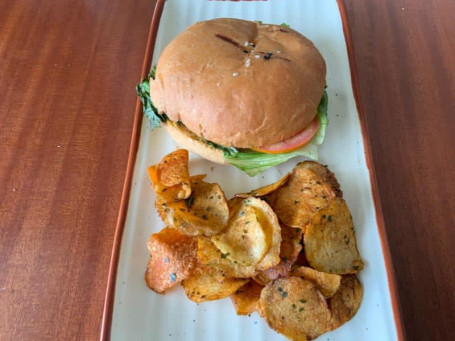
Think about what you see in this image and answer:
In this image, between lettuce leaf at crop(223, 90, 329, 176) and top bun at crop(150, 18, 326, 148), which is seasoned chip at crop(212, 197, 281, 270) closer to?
lettuce leaf at crop(223, 90, 329, 176)

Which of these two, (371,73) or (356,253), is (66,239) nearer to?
(356,253)

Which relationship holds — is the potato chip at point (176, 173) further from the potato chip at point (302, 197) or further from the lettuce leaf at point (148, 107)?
the potato chip at point (302, 197)

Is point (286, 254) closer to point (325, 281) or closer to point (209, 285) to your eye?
point (325, 281)

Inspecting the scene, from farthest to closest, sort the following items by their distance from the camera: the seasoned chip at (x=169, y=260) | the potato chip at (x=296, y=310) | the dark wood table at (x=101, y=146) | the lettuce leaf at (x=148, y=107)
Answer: the lettuce leaf at (x=148, y=107) → the dark wood table at (x=101, y=146) → the seasoned chip at (x=169, y=260) → the potato chip at (x=296, y=310)

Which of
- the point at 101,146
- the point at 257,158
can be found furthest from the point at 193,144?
the point at 101,146

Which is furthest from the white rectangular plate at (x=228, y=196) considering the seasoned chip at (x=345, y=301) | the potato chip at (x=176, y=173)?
the potato chip at (x=176, y=173)

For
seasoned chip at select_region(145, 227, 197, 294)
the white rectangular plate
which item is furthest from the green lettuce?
seasoned chip at select_region(145, 227, 197, 294)
